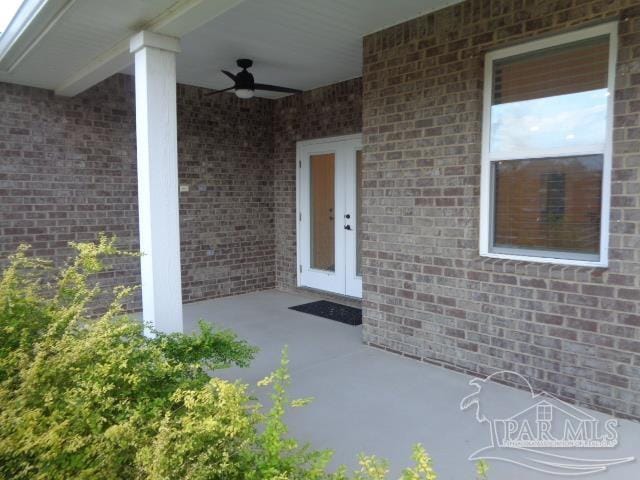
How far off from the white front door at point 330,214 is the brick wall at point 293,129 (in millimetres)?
143

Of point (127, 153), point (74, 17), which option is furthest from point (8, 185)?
point (74, 17)

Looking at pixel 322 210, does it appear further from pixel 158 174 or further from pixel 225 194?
pixel 158 174

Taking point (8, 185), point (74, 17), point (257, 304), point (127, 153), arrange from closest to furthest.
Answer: point (74, 17) → point (8, 185) → point (127, 153) → point (257, 304)

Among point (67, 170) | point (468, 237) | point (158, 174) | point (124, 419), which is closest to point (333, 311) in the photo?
point (468, 237)

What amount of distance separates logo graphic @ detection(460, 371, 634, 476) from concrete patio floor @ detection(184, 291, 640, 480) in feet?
0.16

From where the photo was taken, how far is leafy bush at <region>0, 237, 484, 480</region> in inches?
57.2

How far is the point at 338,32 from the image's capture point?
4.29 m

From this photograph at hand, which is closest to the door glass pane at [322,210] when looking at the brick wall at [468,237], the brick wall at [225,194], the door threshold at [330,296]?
the door threshold at [330,296]

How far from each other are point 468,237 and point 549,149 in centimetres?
85

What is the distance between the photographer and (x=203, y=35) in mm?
4328

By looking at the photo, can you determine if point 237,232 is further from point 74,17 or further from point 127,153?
point 74,17

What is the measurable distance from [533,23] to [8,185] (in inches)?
208

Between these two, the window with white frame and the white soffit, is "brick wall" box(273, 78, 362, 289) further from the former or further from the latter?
the window with white frame

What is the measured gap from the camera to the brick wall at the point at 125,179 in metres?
5.18
